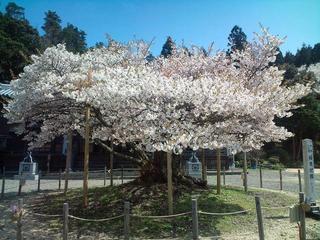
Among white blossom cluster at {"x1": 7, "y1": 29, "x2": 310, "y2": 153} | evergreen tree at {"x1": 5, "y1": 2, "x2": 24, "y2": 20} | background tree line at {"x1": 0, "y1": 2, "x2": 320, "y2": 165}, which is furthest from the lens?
evergreen tree at {"x1": 5, "y1": 2, "x2": 24, "y2": 20}

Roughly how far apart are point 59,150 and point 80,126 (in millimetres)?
13956

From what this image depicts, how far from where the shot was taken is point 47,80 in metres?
12.6

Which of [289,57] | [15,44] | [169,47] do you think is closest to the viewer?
[169,47]

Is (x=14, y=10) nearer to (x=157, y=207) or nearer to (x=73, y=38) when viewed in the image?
(x=73, y=38)

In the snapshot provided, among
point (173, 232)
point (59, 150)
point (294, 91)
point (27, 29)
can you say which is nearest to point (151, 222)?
point (173, 232)

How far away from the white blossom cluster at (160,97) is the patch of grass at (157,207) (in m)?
1.97

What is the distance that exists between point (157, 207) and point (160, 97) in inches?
133

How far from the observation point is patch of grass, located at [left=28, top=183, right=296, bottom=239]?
10078 mm

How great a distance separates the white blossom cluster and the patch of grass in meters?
1.97

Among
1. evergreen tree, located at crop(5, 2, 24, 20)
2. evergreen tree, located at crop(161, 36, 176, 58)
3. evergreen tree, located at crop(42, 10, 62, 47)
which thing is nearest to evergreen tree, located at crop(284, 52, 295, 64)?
evergreen tree, located at crop(161, 36, 176, 58)

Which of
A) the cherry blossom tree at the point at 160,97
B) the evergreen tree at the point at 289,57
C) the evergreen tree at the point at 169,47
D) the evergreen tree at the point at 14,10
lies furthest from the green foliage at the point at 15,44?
the evergreen tree at the point at 289,57

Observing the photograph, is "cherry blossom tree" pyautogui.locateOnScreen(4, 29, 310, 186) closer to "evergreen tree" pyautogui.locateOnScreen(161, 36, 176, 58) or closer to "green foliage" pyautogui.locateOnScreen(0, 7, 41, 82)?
"evergreen tree" pyautogui.locateOnScreen(161, 36, 176, 58)

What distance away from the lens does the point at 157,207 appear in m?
11.6

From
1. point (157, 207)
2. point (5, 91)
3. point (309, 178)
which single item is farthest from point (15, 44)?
point (309, 178)
